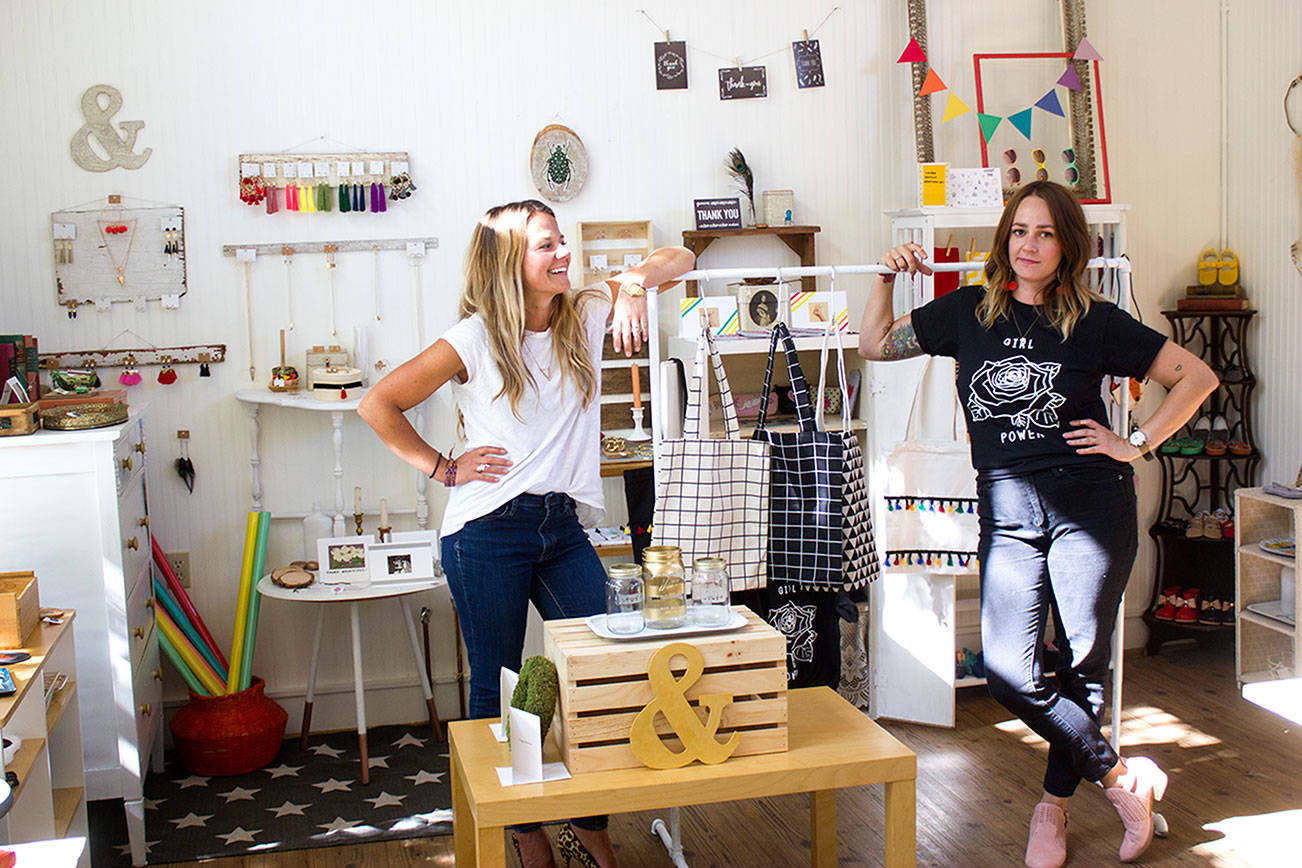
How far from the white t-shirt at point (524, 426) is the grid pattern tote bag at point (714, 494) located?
0.79ft

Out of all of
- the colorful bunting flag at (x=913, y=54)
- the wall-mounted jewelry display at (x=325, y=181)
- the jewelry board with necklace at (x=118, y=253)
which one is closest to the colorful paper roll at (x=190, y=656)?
the jewelry board with necklace at (x=118, y=253)

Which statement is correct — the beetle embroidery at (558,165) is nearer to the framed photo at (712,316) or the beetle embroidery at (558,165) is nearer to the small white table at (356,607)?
the framed photo at (712,316)

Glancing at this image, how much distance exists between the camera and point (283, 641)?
3.95 m

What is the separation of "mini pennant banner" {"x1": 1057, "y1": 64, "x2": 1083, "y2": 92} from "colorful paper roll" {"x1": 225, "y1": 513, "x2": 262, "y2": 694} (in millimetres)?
2905

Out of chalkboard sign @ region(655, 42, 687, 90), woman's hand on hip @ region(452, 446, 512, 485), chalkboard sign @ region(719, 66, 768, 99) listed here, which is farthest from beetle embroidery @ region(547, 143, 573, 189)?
woman's hand on hip @ region(452, 446, 512, 485)

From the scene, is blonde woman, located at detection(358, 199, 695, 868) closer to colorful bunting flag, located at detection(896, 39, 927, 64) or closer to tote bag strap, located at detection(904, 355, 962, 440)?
tote bag strap, located at detection(904, 355, 962, 440)

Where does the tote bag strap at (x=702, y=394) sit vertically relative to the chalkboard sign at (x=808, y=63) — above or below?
below

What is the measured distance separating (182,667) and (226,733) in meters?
0.23

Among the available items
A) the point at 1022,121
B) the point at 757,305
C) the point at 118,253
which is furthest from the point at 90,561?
the point at 1022,121

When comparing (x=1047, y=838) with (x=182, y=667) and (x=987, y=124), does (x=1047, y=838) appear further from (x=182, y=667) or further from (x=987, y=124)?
(x=182, y=667)

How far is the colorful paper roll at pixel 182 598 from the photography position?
3.69 m

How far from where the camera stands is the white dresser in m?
2.95

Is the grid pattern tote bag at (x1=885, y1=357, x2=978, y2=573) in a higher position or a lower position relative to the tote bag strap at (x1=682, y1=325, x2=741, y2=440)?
lower

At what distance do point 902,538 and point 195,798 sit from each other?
7.09 feet
